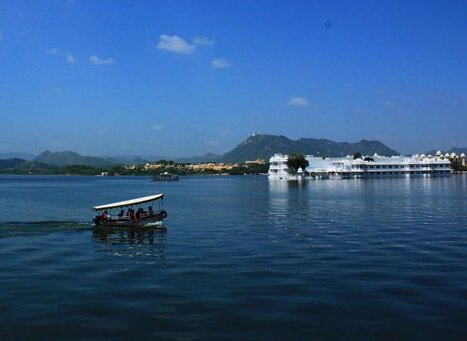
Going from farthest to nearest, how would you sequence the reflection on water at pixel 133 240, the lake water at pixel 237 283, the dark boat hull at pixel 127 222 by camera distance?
1. the dark boat hull at pixel 127 222
2. the reflection on water at pixel 133 240
3. the lake water at pixel 237 283

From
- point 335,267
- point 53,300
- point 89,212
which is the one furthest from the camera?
point 89,212

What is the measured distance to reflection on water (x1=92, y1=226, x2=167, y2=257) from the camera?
3081 centimetres

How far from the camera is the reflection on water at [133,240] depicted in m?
30.8

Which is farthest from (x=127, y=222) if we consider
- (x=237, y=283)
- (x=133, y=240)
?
(x=237, y=283)

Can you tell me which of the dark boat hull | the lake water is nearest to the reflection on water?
the lake water

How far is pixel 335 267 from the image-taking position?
80.1ft

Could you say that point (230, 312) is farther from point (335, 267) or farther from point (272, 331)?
point (335, 267)

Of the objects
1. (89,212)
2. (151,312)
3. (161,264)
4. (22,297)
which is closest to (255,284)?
(151,312)

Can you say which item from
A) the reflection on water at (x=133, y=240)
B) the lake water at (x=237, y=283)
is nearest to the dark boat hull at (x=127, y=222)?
the reflection on water at (x=133, y=240)

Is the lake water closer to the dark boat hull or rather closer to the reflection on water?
the reflection on water

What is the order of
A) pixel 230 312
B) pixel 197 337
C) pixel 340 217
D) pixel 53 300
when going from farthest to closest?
pixel 340 217 < pixel 53 300 < pixel 230 312 < pixel 197 337

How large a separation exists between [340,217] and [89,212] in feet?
98.5

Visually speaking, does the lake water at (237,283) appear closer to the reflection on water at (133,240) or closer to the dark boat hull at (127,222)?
the reflection on water at (133,240)

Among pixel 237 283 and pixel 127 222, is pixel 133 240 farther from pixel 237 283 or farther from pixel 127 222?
pixel 237 283
